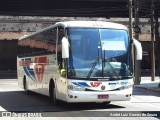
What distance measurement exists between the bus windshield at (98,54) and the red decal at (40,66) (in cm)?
335

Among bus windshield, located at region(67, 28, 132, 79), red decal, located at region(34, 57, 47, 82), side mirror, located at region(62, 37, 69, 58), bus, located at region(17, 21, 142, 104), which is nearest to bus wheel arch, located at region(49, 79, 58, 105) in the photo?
bus, located at region(17, 21, 142, 104)

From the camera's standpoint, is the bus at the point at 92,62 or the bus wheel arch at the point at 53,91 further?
the bus wheel arch at the point at 53,91

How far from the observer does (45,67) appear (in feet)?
61.8

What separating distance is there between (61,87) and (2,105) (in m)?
2.82

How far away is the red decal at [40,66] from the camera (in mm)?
19109

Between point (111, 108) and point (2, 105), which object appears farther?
point (2, 105)

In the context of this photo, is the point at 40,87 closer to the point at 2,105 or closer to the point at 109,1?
the point at 2,105

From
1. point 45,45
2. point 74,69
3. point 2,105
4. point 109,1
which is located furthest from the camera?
point 109,1

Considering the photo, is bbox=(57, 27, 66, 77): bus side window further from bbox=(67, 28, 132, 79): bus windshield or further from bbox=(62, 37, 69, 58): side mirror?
bbox=(62, 37, 69, 58): side mirror

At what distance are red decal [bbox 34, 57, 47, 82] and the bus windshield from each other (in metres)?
3.35

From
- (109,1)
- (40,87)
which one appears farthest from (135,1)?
(40,87)

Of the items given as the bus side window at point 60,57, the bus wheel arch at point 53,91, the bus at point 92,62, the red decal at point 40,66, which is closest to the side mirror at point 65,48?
the bus at point 92,62

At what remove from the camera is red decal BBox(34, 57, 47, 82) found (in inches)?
752

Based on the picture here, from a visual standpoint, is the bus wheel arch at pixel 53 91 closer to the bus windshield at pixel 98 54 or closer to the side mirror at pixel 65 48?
the bus windshield at pixel 98 54
